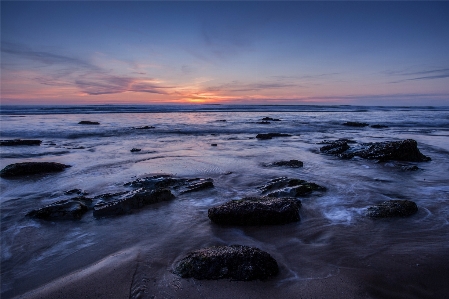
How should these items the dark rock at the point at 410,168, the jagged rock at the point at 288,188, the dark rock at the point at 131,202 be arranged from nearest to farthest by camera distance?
the dark rock at the point at 131,202
the jagged rock at the point at 288,188
the dark rock at the point at 410,168

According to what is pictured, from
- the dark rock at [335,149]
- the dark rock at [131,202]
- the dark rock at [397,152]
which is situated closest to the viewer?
the dark rock at [131,202]

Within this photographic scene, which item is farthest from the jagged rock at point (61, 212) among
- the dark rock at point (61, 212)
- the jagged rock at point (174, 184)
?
the jagged rock at point (174, 184)

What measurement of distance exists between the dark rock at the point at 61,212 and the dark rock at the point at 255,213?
1.97 meters

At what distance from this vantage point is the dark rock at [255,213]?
3736 mm

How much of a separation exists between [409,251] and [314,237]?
1.01 m

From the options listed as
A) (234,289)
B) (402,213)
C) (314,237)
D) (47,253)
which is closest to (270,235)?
(314,237)

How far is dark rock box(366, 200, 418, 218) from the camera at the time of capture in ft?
12.9

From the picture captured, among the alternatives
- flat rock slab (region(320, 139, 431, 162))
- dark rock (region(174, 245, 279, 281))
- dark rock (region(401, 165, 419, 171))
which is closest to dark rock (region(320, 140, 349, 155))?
flat rock slab (region(320, 139, 431, 162))

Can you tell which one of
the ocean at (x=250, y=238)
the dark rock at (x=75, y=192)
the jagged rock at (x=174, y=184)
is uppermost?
the jagged rock at (x=174, y=184)

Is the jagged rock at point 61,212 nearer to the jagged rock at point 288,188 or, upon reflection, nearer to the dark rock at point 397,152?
the jagged rock at point 288,188

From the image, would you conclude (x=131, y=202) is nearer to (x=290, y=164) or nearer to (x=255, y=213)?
(x=255, y=213)

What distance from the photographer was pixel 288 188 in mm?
5047

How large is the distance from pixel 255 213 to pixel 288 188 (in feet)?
4.99

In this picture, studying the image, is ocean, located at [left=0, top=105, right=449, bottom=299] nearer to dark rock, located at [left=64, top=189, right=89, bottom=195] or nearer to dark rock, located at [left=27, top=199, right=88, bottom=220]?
dark rock, located at [left=27, top=199, right=88, bottom=220]
